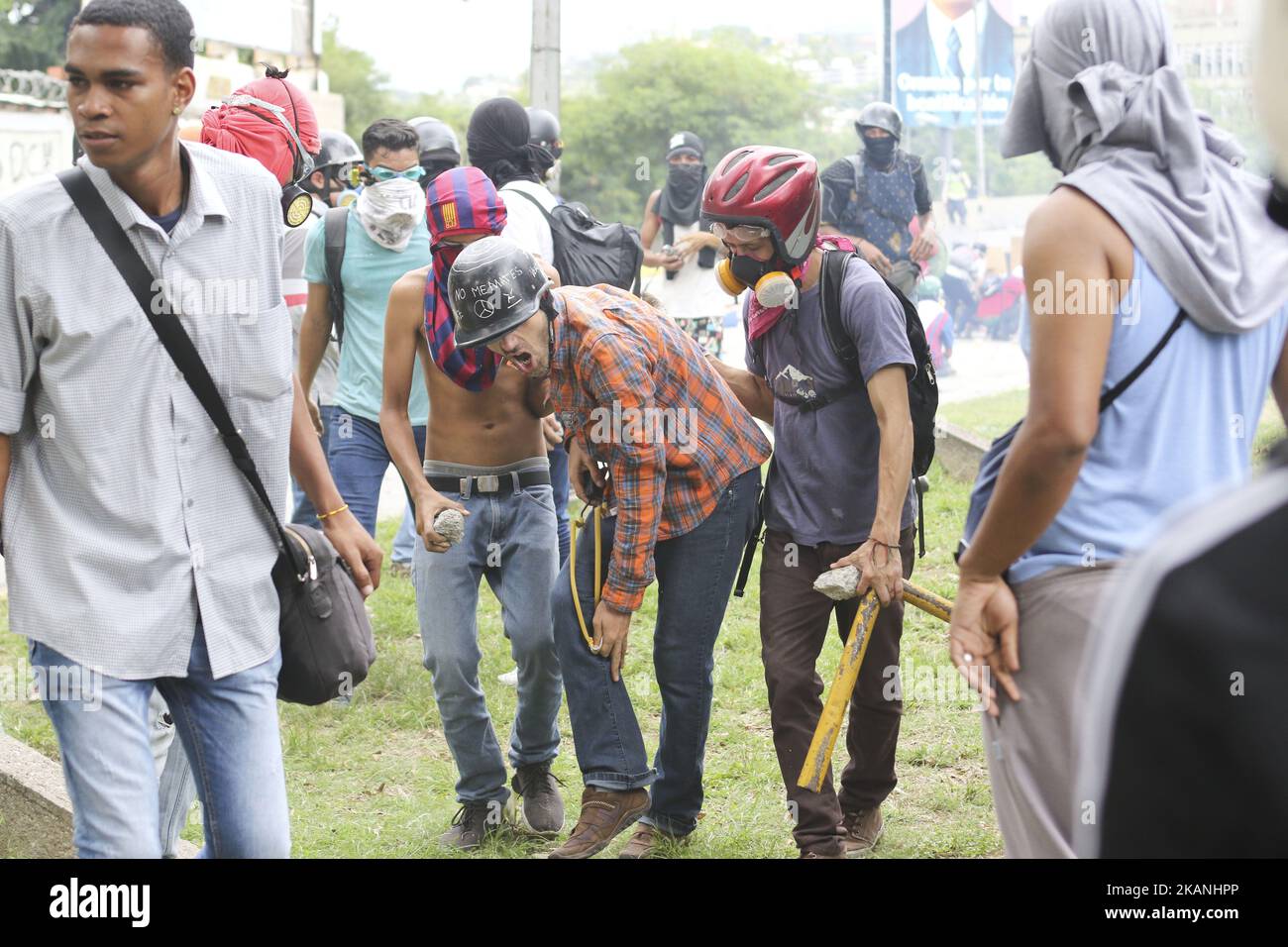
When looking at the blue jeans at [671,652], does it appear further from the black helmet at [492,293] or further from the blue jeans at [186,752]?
the blue jeans at [186,752]

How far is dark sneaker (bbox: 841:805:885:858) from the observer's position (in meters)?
4.72

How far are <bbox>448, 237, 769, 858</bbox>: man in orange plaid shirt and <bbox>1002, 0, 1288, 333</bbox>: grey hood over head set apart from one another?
1606 millimetres

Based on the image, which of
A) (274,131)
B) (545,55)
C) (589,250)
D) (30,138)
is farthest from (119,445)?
(30,138)

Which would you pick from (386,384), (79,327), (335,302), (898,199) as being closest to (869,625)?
(386,384)

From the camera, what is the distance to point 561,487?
21.5ft

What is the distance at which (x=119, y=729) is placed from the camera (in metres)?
2.91

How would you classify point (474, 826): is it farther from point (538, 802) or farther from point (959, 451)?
point (959, 451)

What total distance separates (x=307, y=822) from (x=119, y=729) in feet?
7.61

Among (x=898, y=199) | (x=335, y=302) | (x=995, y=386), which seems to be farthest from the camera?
(x=995, y=386)

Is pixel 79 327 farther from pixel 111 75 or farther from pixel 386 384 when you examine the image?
pixel 386 384

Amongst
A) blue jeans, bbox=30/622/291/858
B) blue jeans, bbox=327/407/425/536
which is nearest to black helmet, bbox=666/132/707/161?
blue jeans, bbox=327/407/425/536

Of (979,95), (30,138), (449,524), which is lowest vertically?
(449,524)

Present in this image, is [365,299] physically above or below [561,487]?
above

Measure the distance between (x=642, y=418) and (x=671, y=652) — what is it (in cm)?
80
